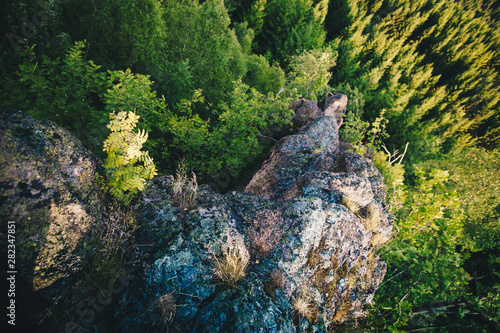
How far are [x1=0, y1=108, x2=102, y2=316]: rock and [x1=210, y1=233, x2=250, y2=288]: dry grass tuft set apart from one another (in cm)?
155

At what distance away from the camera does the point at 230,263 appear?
9.21 ft

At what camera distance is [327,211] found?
399 cm

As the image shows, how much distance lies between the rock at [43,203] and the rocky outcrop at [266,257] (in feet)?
2.48

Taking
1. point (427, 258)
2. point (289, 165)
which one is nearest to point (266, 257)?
point (289, 165)

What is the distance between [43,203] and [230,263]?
2164 mm

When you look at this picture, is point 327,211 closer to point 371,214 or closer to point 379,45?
point 371,214

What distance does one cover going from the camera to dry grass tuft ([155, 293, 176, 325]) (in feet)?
7.73

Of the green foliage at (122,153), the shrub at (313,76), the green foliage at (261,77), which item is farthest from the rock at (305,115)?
the green foliage at (122,153)

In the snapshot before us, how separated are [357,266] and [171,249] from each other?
3832 mm

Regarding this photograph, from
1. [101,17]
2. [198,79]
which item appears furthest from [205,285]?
[198,79]

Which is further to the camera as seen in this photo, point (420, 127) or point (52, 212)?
point (420, 127)

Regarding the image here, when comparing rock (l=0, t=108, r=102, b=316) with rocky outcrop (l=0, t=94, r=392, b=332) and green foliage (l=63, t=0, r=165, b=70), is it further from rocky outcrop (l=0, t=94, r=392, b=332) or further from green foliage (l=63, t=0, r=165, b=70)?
green foliage (l=63, t=0, r=165, b=70)

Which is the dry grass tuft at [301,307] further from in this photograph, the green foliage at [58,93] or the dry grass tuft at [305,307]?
the green foliage at [58,93]

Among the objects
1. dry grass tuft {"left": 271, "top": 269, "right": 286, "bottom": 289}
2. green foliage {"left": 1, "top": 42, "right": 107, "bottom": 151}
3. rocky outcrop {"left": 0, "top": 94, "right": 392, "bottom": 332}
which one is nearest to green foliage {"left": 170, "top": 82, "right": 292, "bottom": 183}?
green foliage {"left": 1, "top": 42, "right": 107, "bottom": 151}
